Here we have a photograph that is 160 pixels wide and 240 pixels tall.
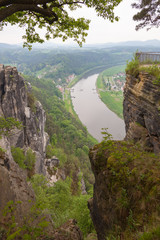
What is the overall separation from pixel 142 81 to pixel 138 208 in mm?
8308

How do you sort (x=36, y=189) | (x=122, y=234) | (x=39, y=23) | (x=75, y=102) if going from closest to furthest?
(x=122, y=234) → (x=39, y=23) → (x=36, y=189) → (x=75, y=102)

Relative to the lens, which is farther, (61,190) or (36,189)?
(61,190)

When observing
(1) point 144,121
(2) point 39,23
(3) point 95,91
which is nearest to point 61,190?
(1) point 144,121

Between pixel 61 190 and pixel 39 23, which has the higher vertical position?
pixel 39 23

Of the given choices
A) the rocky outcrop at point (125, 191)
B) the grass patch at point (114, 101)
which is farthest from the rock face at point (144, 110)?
the grass patch at point (114, 101)

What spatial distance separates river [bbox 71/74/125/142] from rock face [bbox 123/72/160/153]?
137 ft

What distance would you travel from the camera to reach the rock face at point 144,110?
9.15 m

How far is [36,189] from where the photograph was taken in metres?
18.3

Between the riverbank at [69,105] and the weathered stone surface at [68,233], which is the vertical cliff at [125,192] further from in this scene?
the riverbank at [69,105]

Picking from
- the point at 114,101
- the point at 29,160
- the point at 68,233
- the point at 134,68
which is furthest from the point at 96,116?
the point at 68,233

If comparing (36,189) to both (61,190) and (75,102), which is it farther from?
(75,102)

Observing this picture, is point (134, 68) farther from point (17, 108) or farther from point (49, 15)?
point (17, 108)

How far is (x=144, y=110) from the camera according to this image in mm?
10258

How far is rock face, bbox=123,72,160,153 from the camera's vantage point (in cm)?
915
